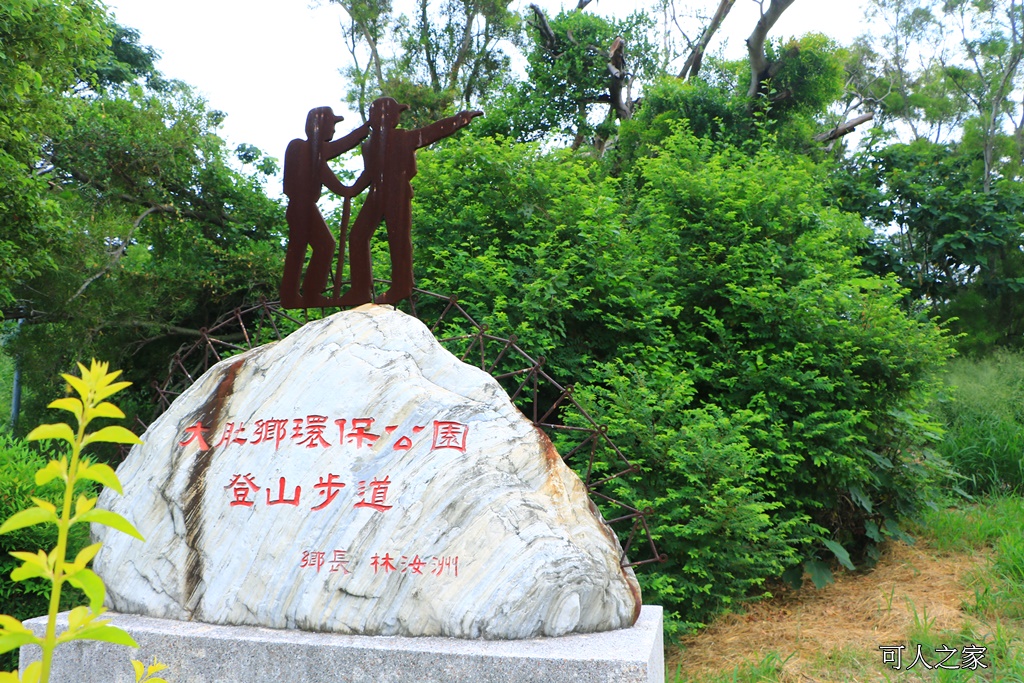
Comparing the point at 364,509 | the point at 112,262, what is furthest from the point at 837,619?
the point at 112,262

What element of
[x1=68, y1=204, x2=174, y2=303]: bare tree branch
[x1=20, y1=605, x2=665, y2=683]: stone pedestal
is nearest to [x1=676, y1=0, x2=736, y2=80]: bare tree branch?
[x1=68, y1=204, x2=174, y2=303]: bare tree branch

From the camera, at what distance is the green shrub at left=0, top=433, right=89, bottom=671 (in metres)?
3.56

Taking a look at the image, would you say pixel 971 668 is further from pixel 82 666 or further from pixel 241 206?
pixel 241 206

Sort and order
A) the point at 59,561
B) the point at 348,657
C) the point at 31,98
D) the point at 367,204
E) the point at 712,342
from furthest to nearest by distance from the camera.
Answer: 1. the point at 31,98
2. the point at 712,342
3. the point at 367,204
4. the point at 348,657
5. the point at 59,561

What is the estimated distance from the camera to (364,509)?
9.55 ft

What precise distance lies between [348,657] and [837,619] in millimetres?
3043

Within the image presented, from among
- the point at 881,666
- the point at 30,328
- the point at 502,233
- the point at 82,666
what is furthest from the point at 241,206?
the point at 881,666

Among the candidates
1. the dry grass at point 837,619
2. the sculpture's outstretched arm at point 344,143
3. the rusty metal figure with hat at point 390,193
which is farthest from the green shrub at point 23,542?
the dry grass at point 837,619

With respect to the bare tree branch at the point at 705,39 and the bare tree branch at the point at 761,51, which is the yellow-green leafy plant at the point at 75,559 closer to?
the bare tree branch at the point at 761,51

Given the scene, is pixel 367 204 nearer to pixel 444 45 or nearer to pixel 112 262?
pixel 112 262

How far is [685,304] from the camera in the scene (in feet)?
19.4

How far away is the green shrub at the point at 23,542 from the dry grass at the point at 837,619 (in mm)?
2864

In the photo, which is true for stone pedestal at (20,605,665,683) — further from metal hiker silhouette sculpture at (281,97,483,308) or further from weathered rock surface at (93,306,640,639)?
metal hiker silhouette sculpture at (281,97,483,308)

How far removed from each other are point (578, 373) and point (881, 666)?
2.33 metres
